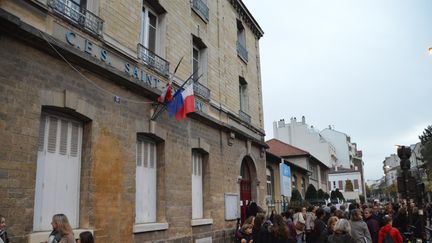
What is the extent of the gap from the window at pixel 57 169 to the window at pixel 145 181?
2.12m

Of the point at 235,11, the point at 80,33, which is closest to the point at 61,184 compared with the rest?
the point at 80,33

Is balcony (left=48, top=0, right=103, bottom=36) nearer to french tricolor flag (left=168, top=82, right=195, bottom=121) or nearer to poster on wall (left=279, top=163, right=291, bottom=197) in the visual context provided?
french tricolor flag (left=168, top=82, right=195, bottom=121)

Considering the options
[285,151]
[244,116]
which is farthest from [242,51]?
[285,151]

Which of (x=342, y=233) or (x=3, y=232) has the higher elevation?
(x=3, y=232)

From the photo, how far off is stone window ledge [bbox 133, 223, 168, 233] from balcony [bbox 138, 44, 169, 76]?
4107mm

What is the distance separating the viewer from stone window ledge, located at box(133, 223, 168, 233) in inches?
360

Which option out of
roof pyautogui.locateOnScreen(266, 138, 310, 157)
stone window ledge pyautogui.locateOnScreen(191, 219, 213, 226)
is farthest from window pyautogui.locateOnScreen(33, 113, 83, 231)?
roof pyautogui.locateOnScreen(266, 138, 310, 157)

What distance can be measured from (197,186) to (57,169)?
5.93 meters

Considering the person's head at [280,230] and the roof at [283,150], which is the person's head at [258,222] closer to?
the person's head at [280,230]

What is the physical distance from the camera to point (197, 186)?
12.8 m

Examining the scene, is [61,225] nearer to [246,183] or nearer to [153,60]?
[153,60]

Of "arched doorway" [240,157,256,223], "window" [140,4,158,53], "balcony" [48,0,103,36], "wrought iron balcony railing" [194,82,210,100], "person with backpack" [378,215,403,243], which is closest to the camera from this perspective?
"balcony" [48,0,103,36]

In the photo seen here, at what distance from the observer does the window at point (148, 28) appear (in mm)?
10881

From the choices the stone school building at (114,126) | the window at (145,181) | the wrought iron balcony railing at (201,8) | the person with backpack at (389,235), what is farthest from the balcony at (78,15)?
the person with backpack at (389,235)
